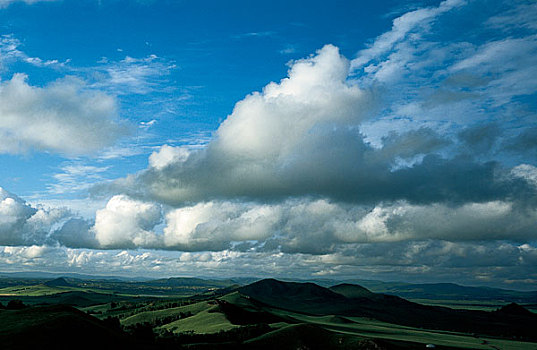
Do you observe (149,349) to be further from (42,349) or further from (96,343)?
(42,349)

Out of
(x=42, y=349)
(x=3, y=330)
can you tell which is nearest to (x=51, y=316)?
(x=3, y=330)

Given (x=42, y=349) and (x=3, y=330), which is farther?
(x=3, y=330)

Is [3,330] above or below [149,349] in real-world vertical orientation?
above

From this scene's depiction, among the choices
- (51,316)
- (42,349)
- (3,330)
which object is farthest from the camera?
(51,316)

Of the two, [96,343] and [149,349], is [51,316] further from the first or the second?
[149,349]

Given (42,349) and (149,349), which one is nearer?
(42,349)

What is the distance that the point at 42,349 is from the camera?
517 feet

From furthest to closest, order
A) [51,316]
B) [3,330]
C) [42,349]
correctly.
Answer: [51,316] < [3,330] < [42,349]

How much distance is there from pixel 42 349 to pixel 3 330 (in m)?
26.0

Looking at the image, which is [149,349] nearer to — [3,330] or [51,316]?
[51,316]

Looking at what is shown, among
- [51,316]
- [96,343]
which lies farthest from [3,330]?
[96,343]

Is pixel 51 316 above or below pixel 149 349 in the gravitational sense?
above

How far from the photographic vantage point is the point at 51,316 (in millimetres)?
190875

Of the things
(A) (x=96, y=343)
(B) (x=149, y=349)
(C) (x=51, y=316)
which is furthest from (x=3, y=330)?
(B) (x=149, y=349)
